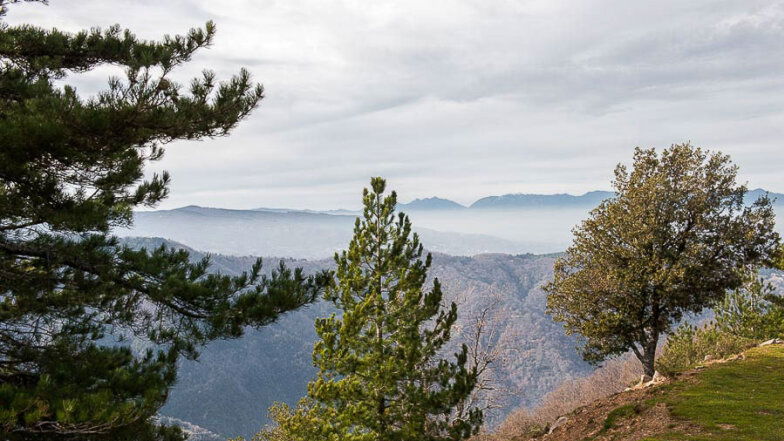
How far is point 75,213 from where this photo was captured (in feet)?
27.3

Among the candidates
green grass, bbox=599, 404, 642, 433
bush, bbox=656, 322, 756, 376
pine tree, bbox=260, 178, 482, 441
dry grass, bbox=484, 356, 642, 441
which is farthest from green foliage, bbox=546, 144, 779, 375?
dry grass, bbox=484, 356, 642, 441

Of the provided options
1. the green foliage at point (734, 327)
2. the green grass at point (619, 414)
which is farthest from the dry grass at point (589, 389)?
the green grass at point (619, 414)

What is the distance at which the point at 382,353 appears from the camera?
13.1 metres

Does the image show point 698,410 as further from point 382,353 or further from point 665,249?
point 382,353

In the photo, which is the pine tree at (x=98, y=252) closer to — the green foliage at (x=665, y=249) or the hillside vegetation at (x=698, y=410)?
the hillside vegetation at (x=698, y=410)

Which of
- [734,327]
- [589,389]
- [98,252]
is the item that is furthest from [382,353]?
[589,389]

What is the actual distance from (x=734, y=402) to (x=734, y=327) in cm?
2357

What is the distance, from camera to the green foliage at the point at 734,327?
3048 cm

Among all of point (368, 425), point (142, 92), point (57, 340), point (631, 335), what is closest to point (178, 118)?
point (142, 92)

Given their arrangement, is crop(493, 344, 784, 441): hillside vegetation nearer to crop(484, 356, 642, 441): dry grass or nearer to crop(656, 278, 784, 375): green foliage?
crop(656, 278, 784, 375): green foliage

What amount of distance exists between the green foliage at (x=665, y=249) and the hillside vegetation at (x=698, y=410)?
8.71ft

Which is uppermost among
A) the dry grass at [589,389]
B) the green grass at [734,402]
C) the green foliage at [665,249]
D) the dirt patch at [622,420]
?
the green foliage at [665,249]

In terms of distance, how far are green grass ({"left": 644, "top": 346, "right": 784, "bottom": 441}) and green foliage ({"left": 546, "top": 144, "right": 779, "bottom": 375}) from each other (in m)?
2.73

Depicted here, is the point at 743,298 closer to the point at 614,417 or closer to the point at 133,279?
the point at 614,417
